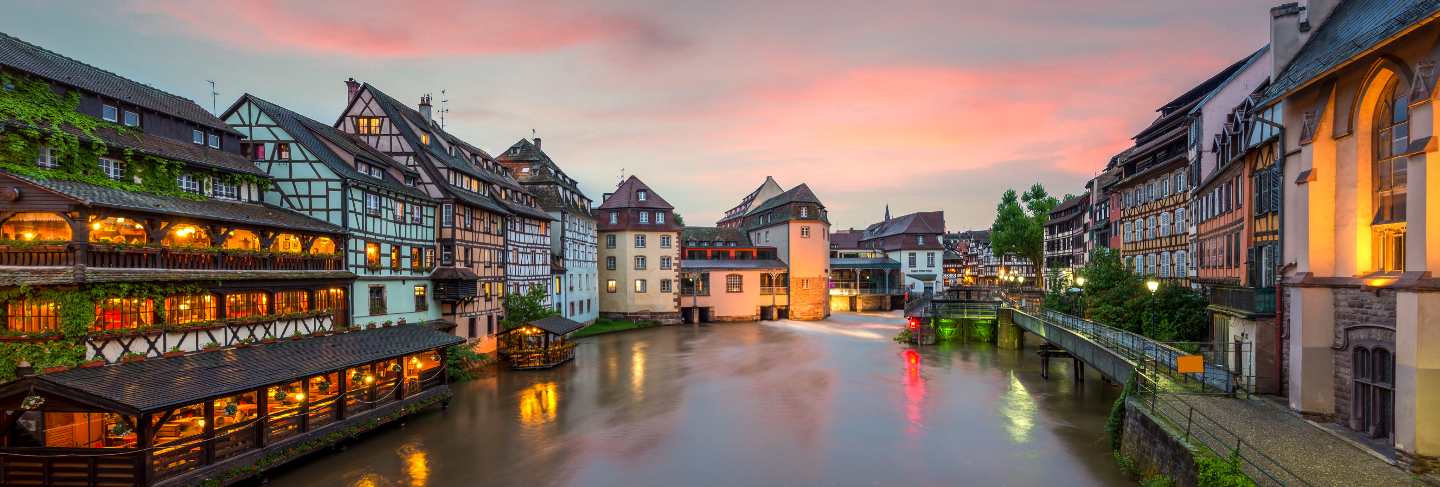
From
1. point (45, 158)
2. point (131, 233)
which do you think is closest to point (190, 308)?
point (131, 233)

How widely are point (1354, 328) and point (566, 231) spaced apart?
1721 inches

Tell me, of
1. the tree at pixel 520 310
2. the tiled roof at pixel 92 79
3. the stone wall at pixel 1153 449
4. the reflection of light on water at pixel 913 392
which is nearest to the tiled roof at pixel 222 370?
the tiled roof at pixel 92 79

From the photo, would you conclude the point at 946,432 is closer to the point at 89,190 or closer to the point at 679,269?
the point at 89,190

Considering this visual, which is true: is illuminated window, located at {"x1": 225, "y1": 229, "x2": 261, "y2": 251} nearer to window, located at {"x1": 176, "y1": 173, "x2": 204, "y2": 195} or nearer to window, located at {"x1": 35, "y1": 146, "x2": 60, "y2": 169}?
window, located at {"x1": 176, "y1": 173, "x2": 204, "y2": 195}

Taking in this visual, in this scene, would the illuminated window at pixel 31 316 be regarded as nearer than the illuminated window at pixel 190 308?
Yes

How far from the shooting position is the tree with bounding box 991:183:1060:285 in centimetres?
7500

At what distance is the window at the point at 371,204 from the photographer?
2759cm

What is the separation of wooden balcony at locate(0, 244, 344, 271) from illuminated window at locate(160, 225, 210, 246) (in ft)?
2.67

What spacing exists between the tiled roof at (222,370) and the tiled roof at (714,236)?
4660cm

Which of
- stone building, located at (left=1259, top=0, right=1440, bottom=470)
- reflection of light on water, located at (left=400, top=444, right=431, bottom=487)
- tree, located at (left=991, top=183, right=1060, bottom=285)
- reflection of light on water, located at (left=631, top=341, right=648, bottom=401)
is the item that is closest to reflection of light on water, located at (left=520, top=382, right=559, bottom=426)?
reflection of light on water, located at (left=631, top=341, right=648, bottom=401)

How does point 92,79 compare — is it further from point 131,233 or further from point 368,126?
point 368,126

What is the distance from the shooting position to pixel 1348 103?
1454cm

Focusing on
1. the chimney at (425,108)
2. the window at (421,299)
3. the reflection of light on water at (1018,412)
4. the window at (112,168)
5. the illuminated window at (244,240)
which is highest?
the chimney at (425,108)

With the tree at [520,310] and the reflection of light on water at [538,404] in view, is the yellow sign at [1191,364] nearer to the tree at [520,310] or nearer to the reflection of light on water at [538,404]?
the reflection of light on water at [538,404]
